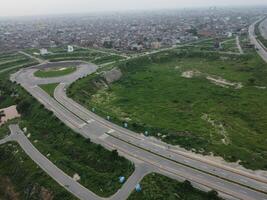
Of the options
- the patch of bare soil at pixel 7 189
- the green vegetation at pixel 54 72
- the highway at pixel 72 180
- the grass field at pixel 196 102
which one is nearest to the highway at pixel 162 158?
the highway at pixel 72 180

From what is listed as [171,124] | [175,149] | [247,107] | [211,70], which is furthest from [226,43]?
[175,149]

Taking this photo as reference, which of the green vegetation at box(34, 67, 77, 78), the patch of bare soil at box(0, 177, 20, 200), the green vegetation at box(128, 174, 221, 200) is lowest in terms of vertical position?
the green vegetation at box(34, 67, 77, 78)

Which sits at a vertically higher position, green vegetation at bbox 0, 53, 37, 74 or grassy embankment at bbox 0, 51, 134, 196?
grassy embankment at bbox 0, 51, 134, 196

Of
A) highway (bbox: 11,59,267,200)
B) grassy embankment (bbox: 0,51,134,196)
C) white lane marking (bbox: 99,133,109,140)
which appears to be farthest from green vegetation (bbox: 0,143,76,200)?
white lane marking (bbox: 99,133,109,140)

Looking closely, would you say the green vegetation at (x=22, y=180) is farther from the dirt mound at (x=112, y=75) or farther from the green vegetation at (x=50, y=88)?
the dirt mound at (x=112, y=75)

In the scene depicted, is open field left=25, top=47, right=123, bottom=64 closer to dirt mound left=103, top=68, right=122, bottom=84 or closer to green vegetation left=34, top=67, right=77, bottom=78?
green vegetation left=34, top=67, right=77, bottom=78

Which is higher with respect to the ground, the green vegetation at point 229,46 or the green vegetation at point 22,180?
the green vegetation at point 22,180

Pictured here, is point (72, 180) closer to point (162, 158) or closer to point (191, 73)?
point (162, 158)
